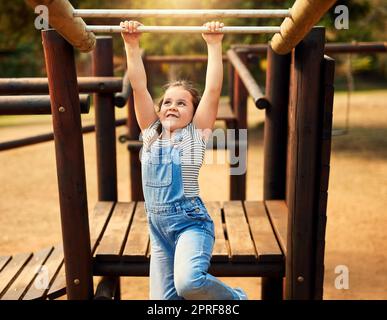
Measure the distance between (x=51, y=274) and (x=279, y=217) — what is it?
111 centimetres

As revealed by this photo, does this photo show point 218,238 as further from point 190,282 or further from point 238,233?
point 190,282

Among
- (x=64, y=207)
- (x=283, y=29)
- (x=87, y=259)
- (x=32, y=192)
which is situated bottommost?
(x=32, y=192)

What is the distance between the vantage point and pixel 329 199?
19.4 ft

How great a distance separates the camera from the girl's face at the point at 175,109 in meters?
2.05

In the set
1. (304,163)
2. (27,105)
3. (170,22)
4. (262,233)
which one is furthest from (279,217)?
(170,22)

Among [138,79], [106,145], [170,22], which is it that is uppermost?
[170,22]

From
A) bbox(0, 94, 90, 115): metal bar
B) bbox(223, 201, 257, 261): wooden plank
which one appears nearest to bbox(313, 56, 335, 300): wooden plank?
bbox(223, 201, 257, 261): wooden plank

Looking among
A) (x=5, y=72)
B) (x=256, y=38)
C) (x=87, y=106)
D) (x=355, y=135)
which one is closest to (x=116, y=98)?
(x=87, y=106)

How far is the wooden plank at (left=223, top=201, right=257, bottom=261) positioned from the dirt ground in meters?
0.96

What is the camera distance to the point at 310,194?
2113 mm

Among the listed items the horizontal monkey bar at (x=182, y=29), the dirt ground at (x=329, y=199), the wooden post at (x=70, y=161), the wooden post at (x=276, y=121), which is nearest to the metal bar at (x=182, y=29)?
the horizontal monkey bar at (x=182, y=29)

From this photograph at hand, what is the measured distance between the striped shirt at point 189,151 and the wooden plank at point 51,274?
2.52ft

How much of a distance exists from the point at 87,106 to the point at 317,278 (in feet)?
3.60
